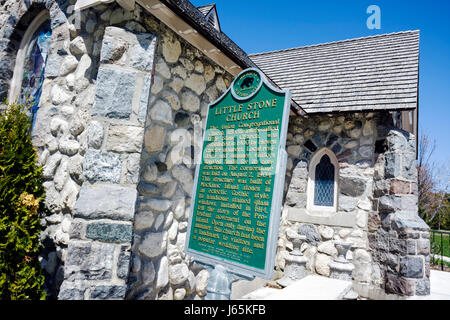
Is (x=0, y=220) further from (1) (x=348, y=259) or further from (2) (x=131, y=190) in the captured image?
(1) (x=348, y=259)

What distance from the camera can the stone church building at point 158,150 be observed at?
2678 mm

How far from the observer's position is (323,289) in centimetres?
347

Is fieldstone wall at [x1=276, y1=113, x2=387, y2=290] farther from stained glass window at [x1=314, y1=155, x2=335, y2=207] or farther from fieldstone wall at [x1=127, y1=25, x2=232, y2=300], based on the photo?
fieldstone wall at [x1=127, y1=25, x2=232, y2=300]

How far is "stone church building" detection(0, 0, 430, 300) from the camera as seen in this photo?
268 cm

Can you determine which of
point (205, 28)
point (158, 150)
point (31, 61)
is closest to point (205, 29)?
point (205, 28)

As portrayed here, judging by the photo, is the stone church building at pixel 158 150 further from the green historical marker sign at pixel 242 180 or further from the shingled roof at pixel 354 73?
the green historical marker sign at pixel 242 180

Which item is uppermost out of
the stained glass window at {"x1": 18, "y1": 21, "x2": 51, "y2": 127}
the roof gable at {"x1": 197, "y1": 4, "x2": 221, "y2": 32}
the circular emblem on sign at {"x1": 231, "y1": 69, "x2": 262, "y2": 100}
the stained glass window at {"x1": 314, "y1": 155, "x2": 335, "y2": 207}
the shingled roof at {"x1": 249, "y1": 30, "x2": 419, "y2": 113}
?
the roof gable at {"x1": 197, "y1": 4, "x2": 221, "y2": 32}

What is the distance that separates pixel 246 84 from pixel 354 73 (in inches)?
214

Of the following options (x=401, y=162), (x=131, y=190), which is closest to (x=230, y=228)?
(x=131, y=190)

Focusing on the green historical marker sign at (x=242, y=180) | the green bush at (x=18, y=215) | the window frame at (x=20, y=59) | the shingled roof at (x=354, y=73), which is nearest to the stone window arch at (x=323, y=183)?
the shingled roof at (x=354, y=73)

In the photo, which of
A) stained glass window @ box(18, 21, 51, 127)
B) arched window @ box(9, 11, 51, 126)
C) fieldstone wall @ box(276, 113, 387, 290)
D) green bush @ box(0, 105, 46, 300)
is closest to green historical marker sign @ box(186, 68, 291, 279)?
green bush @ box(0, 105, 46, 300)

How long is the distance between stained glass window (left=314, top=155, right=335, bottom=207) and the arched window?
5594 millimetres

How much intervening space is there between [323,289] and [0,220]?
3.62m

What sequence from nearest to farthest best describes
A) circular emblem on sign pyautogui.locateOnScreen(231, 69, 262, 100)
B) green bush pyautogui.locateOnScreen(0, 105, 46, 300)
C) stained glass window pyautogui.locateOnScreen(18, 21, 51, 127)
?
green bush pyautogui.locateOnScreen(0, 105, 46, 300) < circular emblem on sign pyautogui.locateOnScreen(231, 69, 262, 100) < stained glass window pyautogui.locateOnScreen(18, 21, 51, 127)
